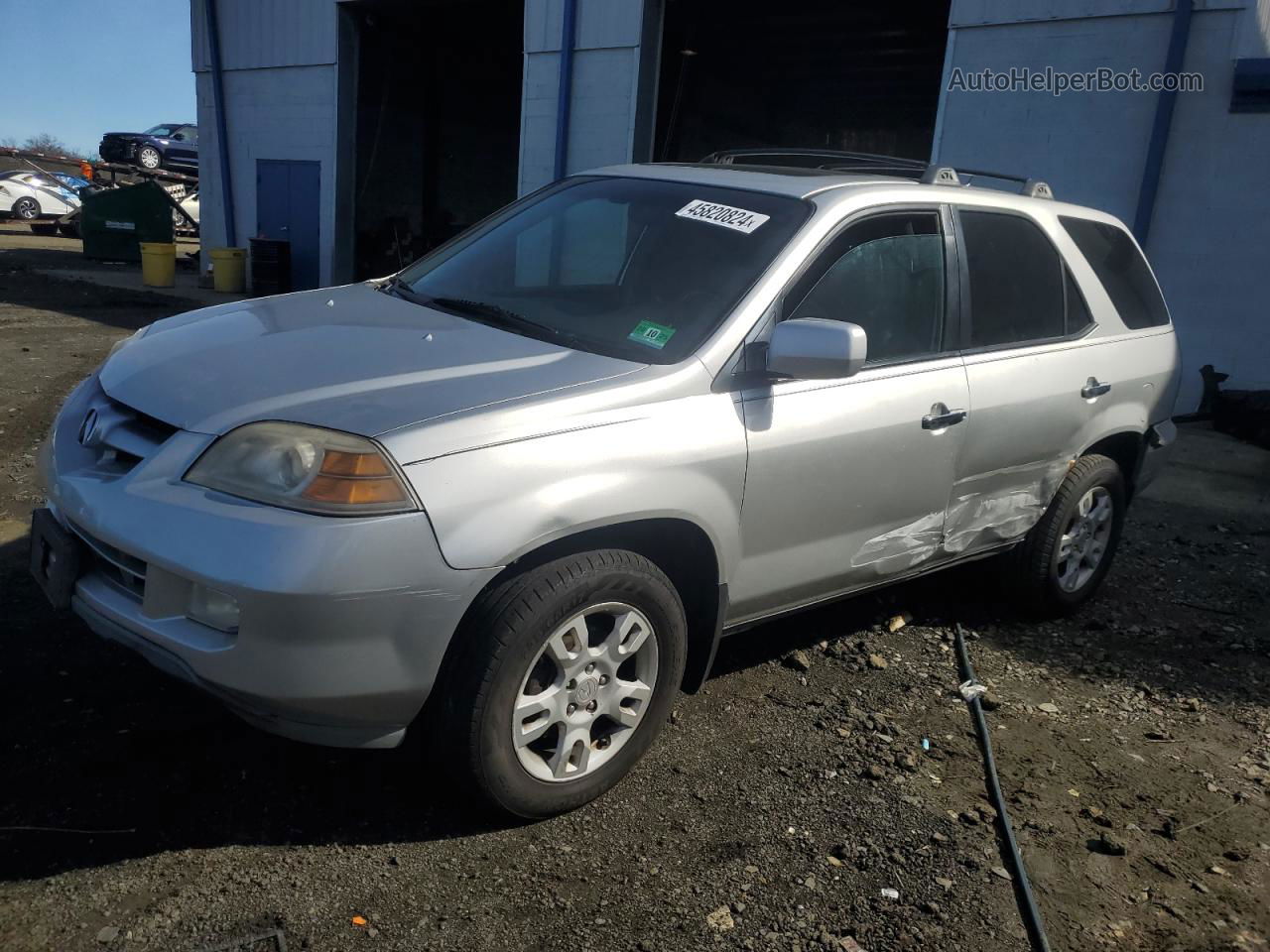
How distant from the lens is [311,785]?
3092 millimetres

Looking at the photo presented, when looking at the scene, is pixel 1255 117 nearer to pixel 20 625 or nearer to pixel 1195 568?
pixel 1195 568

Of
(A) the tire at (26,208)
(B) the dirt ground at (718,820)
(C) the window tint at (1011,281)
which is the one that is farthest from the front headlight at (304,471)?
(A) the tire at (26,208)

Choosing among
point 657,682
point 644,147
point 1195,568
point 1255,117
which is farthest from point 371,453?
point 644,147

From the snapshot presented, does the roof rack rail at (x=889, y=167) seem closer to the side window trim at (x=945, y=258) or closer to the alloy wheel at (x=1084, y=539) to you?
the side window trim at (x=945, y=258)

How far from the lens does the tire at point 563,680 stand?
8.77ft

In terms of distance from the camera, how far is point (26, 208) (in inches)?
1090

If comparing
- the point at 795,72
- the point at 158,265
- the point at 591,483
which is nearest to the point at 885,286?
the point at 591,483

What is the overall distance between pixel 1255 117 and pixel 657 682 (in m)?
8.19

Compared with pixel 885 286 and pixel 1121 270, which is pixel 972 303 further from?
pixel 1121 270

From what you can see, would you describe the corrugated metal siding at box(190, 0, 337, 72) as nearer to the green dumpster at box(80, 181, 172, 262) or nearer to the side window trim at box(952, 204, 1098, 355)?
the green dumpster at box(80, 181, 172, 262)

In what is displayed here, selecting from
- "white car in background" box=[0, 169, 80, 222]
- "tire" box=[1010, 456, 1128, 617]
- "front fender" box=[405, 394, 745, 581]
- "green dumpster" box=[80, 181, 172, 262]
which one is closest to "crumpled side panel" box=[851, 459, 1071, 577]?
"tire" box=[1010, 456, 1128, 617]

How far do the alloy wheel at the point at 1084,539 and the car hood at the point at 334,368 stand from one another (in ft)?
8.59

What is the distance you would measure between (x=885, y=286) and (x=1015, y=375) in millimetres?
740

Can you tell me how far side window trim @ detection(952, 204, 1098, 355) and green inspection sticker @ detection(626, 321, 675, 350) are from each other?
1288 mm
